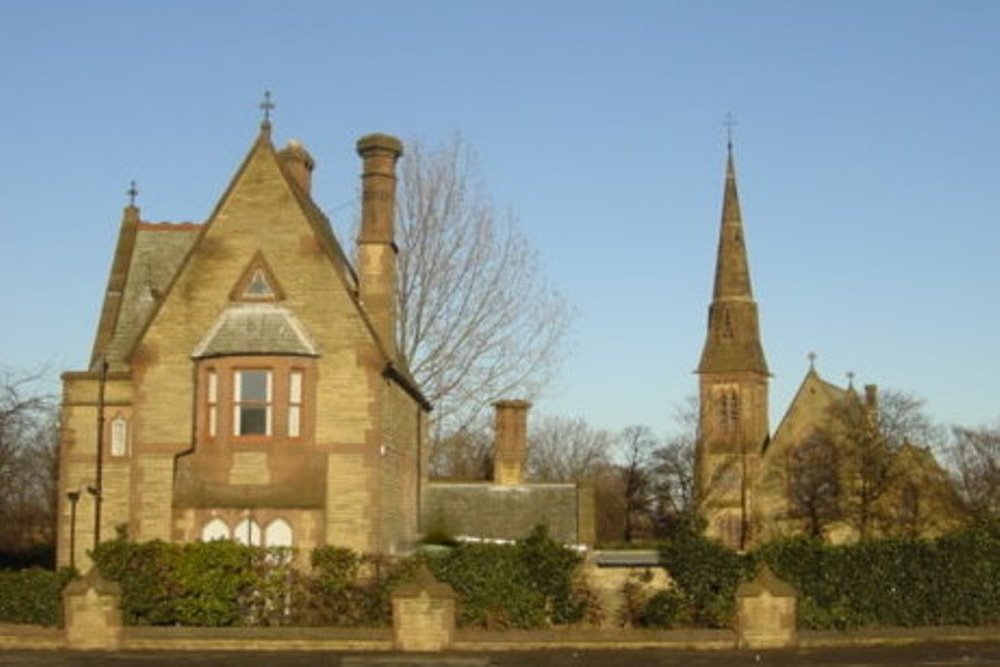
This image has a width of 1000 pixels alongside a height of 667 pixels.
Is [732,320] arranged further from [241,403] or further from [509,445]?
[241,403]

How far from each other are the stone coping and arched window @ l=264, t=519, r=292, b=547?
17.5 feet

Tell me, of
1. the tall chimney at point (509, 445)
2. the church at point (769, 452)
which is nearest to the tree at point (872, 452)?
the church at point (769, 452)

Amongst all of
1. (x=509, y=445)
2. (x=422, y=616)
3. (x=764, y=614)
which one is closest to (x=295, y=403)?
(x=422, y=616)

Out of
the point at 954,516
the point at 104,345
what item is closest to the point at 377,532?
the point at 104,345

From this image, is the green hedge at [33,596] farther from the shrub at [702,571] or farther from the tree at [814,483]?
the tree at [814,483]

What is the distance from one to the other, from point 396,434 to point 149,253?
8739 millimetres

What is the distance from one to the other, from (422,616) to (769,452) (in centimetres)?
5800

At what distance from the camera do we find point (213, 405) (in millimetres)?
32094

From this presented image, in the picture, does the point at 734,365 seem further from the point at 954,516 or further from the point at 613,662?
the point at 613,662

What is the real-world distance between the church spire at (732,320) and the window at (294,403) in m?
57.7

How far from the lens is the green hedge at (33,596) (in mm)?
27688

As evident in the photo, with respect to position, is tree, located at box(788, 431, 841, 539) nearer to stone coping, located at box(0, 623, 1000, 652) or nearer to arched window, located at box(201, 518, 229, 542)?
arched window, located at box(201, 518, 229, 542)

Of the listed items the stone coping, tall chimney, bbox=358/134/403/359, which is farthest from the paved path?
tall chimney, bbox=358/134/403/359

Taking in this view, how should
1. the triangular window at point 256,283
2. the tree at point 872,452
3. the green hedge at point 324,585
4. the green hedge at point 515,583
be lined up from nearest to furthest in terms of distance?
the green hedge at point 515,583, the green hedge at point 324,585, the triangular window at point 256,283, the tree at point 872,452
